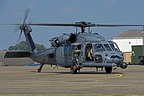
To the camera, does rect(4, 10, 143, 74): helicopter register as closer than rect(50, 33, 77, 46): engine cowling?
Yes

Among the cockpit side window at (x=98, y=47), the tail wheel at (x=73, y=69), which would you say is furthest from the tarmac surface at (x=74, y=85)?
the tail wheel at (x=73, y=69)

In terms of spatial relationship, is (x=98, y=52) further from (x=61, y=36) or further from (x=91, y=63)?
(x=61, y=36)

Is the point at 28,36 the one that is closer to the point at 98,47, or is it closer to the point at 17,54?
the point at 17,54

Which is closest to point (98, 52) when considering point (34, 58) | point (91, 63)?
point (91, 63)

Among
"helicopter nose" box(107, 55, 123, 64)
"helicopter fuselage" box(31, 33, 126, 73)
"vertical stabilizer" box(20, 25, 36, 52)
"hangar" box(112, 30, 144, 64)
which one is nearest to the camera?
"helicopter nose" box(107, 55, 123, 64)

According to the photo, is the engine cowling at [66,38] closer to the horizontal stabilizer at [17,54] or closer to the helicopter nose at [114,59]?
the helicopter nose at [114,59]

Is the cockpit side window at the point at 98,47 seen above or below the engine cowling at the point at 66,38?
below

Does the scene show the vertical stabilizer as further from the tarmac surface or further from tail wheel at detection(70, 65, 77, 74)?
the tarmac surface

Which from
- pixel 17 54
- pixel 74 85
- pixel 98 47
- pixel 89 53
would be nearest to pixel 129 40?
pixel 17 54

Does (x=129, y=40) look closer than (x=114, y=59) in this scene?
No

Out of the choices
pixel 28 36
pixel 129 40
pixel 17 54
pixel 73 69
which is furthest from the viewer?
pixel 129 40

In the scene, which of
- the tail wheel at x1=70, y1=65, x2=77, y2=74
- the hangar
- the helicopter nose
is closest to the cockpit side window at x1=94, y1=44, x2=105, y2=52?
the helicopter nose

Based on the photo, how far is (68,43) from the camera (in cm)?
3866

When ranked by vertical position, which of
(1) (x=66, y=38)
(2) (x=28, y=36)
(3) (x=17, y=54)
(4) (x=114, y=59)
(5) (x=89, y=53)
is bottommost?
(4) (x=114, y=59)
